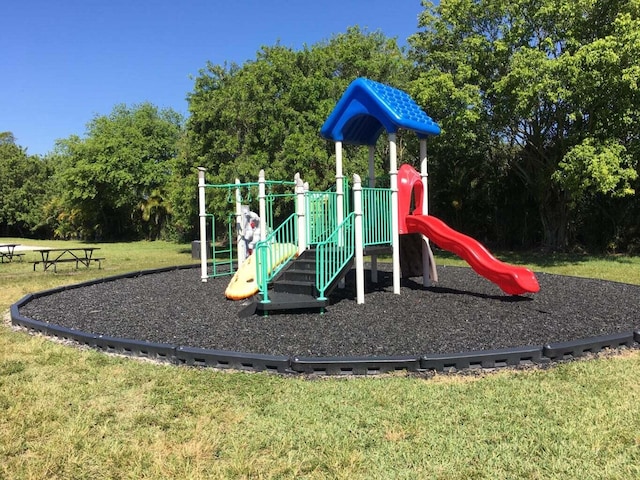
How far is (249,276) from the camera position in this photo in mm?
8453

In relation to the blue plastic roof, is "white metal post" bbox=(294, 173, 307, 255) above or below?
below

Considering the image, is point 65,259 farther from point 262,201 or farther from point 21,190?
point 21,190

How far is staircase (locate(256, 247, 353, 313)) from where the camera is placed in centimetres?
688

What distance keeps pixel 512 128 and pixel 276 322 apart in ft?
42.1

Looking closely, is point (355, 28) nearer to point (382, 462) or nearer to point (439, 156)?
point (439, 156)

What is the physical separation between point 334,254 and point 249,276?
1.76 m

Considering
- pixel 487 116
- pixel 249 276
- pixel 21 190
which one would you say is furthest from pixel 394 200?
pixel 21 190

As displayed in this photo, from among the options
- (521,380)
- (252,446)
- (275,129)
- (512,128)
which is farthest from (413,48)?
(252,446)

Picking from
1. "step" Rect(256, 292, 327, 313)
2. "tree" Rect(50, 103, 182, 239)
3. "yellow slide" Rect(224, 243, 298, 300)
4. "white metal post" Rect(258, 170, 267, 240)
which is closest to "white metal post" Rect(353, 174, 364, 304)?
"step" Rect(256, 292, 327, 313)

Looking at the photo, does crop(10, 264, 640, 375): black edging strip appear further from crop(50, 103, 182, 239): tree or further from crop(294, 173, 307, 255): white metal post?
crop(50, 103, 182, 239): tree

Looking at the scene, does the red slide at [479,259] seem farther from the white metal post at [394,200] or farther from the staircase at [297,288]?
the staircase at [297,288]

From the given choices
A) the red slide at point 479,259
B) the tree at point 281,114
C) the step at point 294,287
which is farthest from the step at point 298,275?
the tree at point 281,114

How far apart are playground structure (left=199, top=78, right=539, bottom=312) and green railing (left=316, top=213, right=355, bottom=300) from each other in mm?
15

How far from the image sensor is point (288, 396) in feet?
13.0
